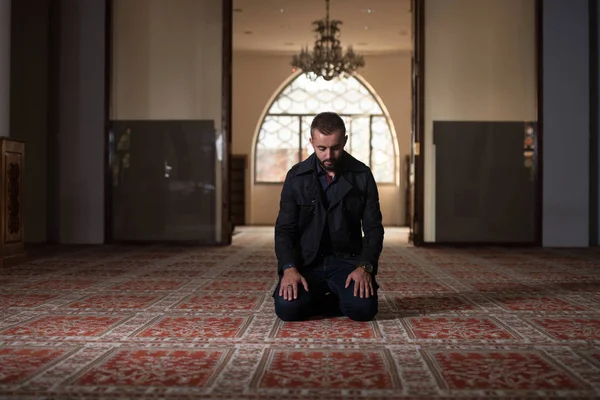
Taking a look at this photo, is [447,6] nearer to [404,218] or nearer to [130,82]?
[130,82]

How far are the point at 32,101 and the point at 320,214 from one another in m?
5.91

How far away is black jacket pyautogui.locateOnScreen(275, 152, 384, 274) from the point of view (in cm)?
302

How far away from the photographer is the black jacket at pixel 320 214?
3.02 m

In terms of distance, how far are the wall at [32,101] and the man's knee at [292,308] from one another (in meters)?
5.55

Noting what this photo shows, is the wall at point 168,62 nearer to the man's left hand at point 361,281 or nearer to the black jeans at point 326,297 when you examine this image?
the black jeans at point 326,297

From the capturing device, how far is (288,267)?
9.73 feet

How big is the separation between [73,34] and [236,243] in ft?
10.3

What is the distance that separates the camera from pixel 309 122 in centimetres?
1448

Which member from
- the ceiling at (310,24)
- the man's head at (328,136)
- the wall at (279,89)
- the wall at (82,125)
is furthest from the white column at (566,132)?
the wall at (279,89)

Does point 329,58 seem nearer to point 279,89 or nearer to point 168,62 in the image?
point 279,89

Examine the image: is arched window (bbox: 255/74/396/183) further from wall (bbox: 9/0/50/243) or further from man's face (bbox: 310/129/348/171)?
man's face (bbox: 310/129/348/171)

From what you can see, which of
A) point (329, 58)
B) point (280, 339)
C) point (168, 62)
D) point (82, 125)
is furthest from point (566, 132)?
point (280, 339)

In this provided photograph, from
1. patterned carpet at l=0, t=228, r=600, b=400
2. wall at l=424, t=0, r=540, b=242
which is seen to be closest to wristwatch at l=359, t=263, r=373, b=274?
patterned carpet at l=0, t=228, r=600, b=400

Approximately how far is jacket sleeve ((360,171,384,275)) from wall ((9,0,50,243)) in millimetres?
5747
